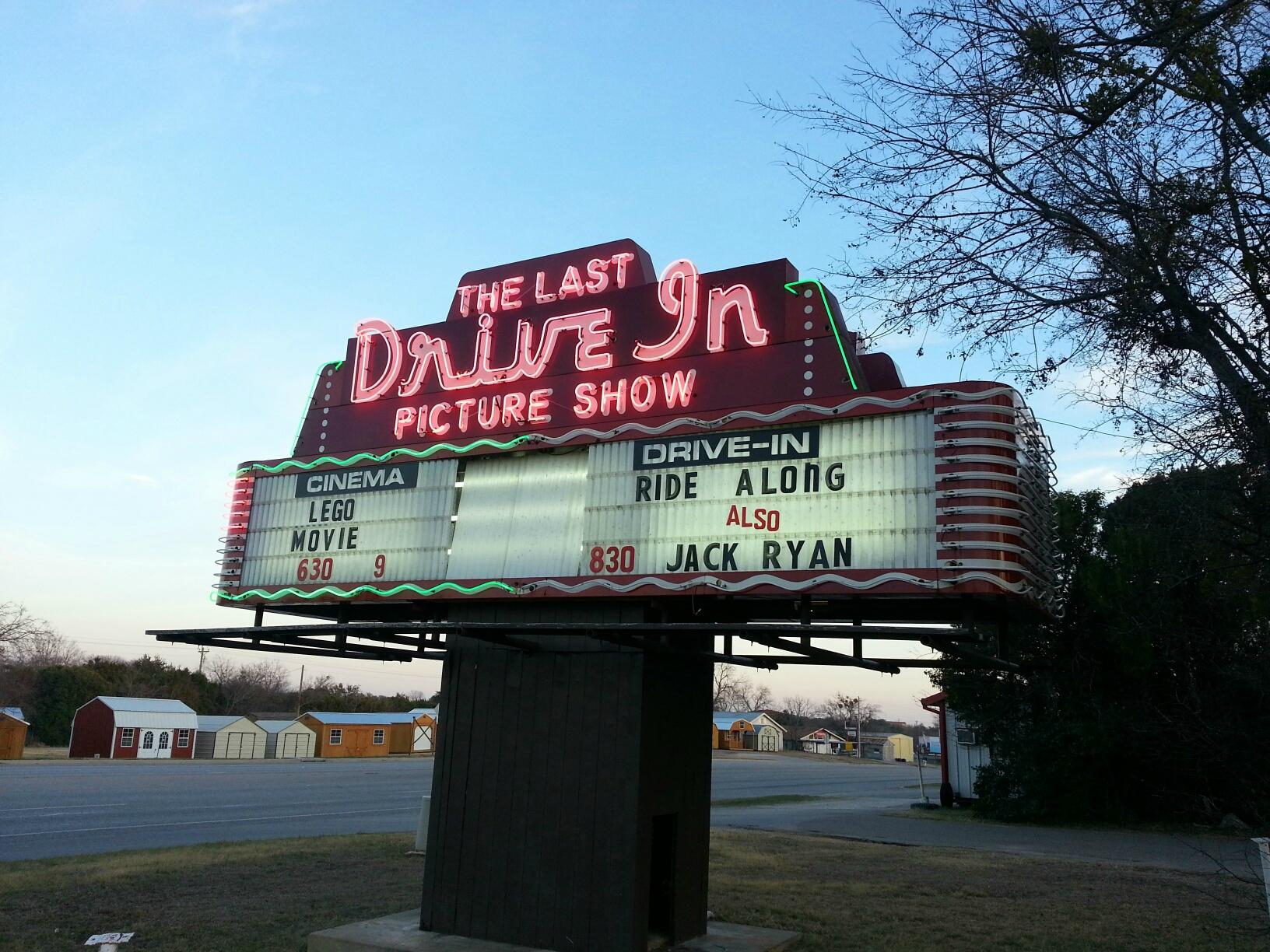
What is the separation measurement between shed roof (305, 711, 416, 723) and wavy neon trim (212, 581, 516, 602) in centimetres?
6175

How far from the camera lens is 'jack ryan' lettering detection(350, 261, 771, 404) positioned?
9.58 meters

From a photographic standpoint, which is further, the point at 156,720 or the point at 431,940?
the point at 156,720

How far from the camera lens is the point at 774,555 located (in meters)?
8.26

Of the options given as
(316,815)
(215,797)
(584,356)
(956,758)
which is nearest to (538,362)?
(584,356)

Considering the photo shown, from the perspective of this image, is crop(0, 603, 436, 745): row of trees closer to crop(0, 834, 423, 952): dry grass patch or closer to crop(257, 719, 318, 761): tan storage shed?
crop(257, 719, 318, 761): tan storage shed

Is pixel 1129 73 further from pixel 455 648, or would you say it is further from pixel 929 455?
pixel 455 648

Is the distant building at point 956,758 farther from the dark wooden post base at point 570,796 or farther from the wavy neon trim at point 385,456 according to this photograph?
the wavy neon trim at point 385,456

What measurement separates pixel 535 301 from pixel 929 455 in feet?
17.0

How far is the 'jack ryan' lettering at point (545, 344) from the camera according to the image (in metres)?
9.58

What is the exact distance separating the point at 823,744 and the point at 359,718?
63.1 metres

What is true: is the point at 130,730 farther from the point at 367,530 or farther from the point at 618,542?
the point at 618,542

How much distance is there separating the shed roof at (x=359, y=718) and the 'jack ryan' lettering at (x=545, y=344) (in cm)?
6236

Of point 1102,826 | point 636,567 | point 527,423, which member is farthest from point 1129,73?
point 1102,826

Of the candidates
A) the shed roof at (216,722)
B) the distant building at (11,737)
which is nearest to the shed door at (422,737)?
the shed roof at (216,722)
